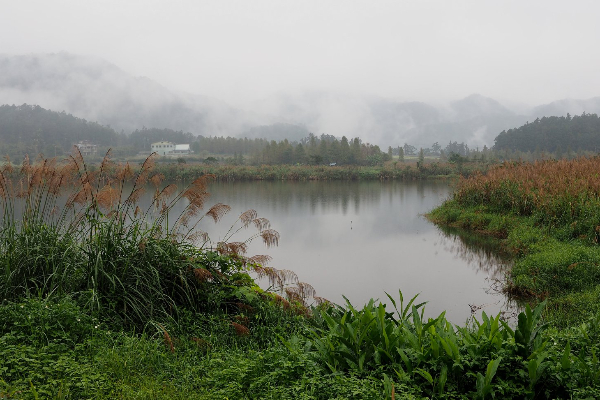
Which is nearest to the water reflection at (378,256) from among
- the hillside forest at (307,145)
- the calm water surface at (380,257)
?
the calm water surface at (380,257)

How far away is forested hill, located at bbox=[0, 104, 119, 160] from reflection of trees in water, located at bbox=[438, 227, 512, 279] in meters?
35.6

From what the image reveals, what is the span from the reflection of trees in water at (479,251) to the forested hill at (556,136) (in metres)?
40.7

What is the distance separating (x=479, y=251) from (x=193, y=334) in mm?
6915

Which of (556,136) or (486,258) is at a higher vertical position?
(556,136)

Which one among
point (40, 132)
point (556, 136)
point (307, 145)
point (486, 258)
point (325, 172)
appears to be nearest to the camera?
point (486, 258)

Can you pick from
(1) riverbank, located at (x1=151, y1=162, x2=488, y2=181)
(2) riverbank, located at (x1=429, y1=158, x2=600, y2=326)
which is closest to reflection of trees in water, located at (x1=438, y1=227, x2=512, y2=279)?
(2) riverbank, located at (x1=429, y1=158, x2=600, y2=326)

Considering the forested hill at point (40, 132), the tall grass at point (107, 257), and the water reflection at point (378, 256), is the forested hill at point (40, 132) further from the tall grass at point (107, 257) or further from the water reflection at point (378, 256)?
the tall grass at point (107, 257)

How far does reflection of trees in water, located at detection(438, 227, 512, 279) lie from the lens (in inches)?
298

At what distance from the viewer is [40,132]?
4728cm

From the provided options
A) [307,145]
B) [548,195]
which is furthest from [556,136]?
[548,195]

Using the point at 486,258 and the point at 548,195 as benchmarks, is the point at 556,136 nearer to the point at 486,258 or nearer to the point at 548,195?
the point at 548,195

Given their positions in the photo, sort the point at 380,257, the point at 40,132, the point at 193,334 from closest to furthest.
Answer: the point at 193,334 → the point at 380,257 → the point at 40,132

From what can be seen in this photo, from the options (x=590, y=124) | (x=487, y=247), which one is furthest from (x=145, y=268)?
(x=590, y=124)

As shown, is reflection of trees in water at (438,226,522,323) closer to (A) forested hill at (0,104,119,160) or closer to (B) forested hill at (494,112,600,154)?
(A) forested hill at (0,104,119,160)
